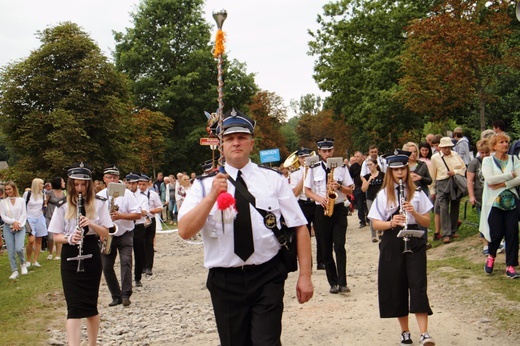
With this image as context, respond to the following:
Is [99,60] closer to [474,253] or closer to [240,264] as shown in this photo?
[474,253]

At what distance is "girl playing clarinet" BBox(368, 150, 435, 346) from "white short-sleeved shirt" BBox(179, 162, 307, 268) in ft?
8.18

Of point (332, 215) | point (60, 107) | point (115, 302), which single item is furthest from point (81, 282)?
point (60, 107)

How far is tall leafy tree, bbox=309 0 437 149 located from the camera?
40.2 m

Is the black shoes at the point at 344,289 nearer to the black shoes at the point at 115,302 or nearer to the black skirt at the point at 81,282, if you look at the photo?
the black shoes at the point at 115,302

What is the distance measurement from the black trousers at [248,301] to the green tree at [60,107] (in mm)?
43731

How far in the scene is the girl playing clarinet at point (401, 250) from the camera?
693 centimetres

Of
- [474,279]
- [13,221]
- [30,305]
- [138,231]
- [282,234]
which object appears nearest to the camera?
[282,234]

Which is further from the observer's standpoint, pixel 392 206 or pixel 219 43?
pixel 392 206

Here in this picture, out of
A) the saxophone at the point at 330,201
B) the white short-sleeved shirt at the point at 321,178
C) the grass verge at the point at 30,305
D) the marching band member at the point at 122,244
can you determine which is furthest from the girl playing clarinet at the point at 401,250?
the marching band member at the point at 122,244

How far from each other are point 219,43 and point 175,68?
53.6 metres

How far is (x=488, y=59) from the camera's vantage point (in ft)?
76.2

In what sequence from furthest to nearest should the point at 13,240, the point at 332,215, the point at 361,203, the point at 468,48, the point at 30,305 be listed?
the point at 468,48, the point at 361,203, the point at 13,240, the point at 30,305, the point at 332,215

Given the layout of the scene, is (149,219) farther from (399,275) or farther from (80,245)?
(399,275)

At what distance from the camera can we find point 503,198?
9.76 meters
